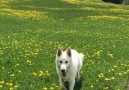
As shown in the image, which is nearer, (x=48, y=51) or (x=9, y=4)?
(x=48, y=51)

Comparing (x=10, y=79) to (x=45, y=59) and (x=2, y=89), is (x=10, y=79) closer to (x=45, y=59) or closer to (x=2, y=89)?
(x=2, y=89)

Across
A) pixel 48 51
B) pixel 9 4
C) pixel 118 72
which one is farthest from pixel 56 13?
pixel 118 72

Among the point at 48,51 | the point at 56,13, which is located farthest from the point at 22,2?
the point at 48,51

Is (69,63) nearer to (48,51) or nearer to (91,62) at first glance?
(91,62)

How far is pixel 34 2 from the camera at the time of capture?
52562 mm

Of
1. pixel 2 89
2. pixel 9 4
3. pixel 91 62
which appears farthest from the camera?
pixel 9 4

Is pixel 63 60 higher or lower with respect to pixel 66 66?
higher

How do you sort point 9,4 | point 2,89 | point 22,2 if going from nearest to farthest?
1. point 2,89
2. point 9,4
3. point 22,2

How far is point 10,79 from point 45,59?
355cm

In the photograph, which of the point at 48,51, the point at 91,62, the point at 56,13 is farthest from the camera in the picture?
the point at 56,13

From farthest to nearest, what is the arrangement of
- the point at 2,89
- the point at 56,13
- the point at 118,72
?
the point at 56,13
the point at 118,72
the point at 2,89

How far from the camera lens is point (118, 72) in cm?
1123

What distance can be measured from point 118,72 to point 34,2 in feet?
141

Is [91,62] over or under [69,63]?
under
